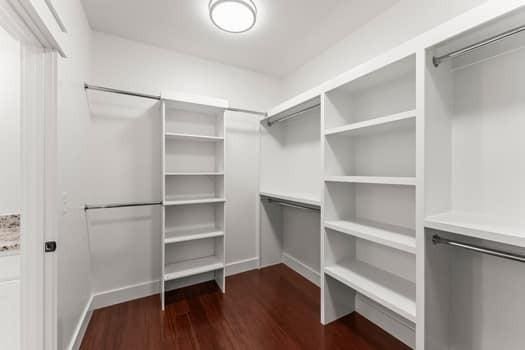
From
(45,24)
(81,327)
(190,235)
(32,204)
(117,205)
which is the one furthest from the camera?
(190,235)

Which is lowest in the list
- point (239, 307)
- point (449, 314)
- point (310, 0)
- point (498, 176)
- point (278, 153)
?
point (239, 307)

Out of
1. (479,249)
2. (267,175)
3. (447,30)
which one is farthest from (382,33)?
(267,175)

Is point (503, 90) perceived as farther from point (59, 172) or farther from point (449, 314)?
point (59, 172)

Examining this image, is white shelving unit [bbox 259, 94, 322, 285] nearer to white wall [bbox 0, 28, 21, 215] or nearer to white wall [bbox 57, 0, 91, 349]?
white wall [bbox 57, 0, 91, 349]

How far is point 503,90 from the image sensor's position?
46.8 inches

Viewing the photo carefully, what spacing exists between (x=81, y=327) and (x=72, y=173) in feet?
3.93

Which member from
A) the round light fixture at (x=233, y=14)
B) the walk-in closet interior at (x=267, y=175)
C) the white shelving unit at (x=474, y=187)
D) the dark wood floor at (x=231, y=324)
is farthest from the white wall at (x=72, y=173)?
the white shelving unit at (x=474, y=187)

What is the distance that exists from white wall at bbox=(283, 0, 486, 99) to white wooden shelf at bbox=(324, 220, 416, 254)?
1449mm

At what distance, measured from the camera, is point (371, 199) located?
1.89 metres

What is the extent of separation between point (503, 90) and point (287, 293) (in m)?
2.34

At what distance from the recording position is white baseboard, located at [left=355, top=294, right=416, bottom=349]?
1604mm

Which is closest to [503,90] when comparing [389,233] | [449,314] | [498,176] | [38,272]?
[498,176]

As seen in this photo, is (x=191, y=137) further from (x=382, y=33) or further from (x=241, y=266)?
(x=382, y=33)

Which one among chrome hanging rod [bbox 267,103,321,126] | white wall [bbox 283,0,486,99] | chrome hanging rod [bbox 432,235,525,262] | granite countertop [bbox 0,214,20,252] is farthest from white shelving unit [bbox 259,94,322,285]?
granite countertop [bbox 0,214,20,252]
